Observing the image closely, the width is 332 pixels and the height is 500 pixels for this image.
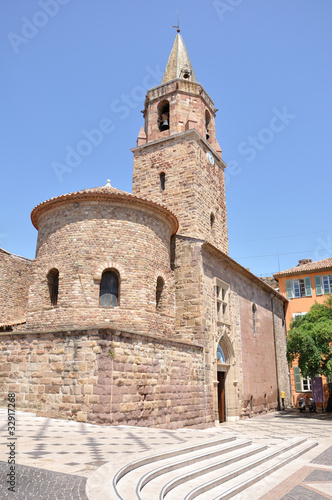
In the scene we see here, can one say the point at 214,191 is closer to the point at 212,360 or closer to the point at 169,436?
the point at 212,360

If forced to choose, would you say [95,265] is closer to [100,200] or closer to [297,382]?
[100,200]

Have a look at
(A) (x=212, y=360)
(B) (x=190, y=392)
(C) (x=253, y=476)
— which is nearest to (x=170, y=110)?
(A) (x=212, y=360)

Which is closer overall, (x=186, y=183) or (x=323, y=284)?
(x=186, y=183)

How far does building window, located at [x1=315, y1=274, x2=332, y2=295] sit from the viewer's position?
1101 inches

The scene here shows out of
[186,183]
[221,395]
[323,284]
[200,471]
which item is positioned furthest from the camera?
[323,284]

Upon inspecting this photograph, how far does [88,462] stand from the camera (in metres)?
Answer: 5.12

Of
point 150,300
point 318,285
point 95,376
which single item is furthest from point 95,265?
point 318,285

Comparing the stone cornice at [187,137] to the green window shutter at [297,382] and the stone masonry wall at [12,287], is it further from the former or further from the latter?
the green window shutter at [297,382]

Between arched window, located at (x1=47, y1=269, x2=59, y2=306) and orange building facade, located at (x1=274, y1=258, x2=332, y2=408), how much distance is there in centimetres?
1917

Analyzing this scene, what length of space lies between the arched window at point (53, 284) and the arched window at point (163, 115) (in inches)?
428

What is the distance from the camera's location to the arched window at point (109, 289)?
13523mm

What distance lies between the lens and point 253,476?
21.9 ft

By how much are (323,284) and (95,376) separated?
22.7 m

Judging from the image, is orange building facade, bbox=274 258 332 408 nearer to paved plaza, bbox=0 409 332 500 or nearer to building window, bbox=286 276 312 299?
building window, bbox=286 276 312 299
